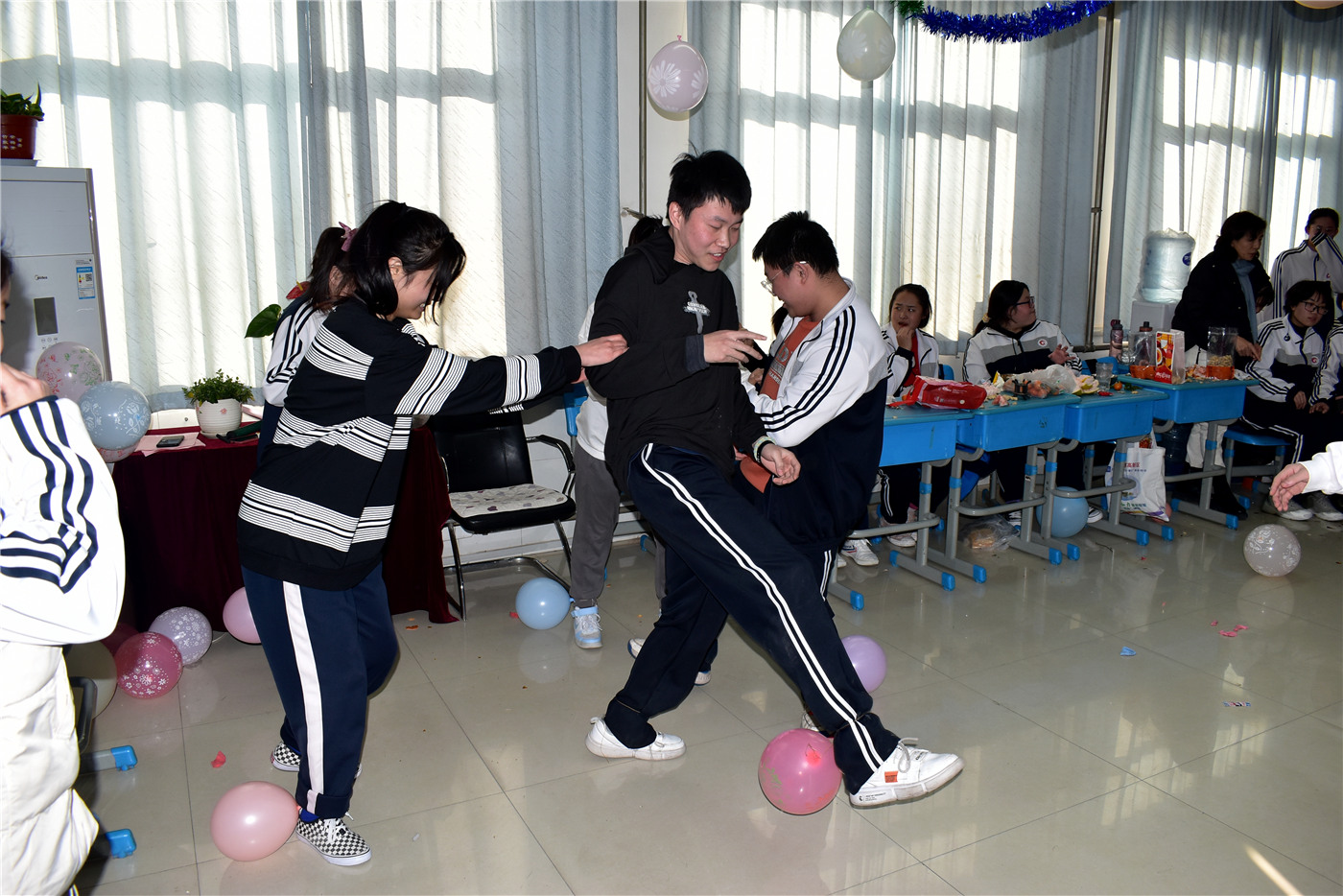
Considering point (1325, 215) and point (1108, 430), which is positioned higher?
point (1325, 215)

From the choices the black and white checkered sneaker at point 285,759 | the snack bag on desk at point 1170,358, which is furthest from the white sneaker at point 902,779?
the snack bag on desk at point 1170,358

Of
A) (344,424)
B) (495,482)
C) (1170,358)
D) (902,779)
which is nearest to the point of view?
(344,424)

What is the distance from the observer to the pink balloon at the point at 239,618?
3.42 meters

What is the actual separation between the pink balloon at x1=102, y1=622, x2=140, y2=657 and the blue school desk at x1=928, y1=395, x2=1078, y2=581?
11.1 feet

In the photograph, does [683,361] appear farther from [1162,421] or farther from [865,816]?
[1162,421]

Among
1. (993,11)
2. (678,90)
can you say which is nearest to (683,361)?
(678,90)

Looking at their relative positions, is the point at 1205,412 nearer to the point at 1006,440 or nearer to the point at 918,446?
the point at 1006,440

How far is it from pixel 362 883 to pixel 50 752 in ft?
3.76

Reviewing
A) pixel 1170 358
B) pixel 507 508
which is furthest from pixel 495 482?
pixel 1170 358

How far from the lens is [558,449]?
4812 mm

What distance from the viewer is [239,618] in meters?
3.44

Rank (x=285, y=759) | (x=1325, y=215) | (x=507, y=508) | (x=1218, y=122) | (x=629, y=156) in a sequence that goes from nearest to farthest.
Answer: (x=285, y=759), (x=507, y=508), (x=629, y=156), (x=1325, y=215), (x=1218, y=122)

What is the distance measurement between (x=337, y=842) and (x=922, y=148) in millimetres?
4830

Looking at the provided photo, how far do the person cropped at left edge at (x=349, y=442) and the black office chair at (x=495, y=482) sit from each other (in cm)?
174
